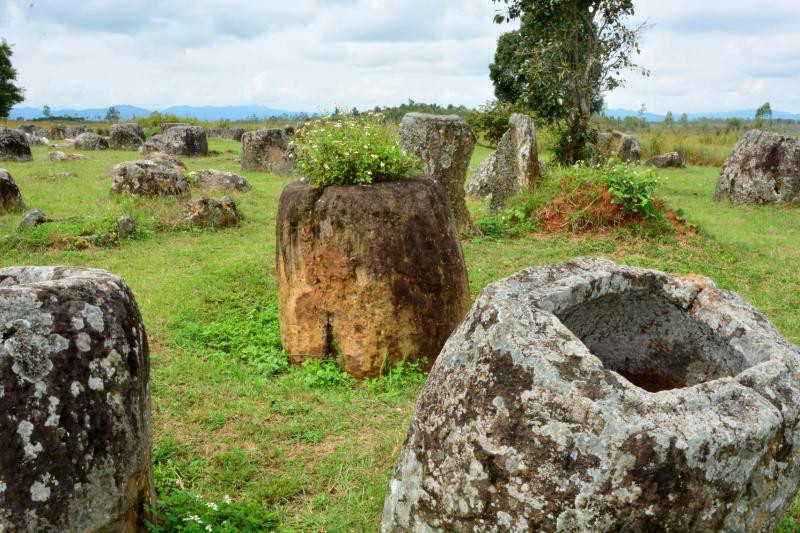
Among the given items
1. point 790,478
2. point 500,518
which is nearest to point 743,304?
point 790,478

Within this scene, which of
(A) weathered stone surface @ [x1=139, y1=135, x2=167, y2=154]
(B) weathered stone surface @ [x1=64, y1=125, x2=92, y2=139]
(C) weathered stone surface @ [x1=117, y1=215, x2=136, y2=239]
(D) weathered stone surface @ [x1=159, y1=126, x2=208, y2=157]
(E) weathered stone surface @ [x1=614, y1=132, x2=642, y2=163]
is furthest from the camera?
(B) weathered stone surface @ [x1=64, y1=125, x2=92, y2=139]

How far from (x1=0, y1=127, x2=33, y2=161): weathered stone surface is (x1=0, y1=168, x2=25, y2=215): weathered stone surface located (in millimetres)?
10181

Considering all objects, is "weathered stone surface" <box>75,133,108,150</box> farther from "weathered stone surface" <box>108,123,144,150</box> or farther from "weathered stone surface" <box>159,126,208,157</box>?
"weathered stone surface" <box>159,126,208,157</box>

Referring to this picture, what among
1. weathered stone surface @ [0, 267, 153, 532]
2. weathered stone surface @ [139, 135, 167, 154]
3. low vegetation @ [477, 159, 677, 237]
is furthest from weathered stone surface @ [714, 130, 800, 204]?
weathered stone surface @ [139, 135, 167, 154]

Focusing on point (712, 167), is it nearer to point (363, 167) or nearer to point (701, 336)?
point (363, 167)

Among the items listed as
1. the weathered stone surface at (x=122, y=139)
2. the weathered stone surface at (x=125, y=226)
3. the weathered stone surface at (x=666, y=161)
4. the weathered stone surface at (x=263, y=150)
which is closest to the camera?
the weathered stone surface at (x=125, y=226)

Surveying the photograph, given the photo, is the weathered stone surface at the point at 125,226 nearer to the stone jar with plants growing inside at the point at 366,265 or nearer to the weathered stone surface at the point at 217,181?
the weathered stone surface at the point at 217,181

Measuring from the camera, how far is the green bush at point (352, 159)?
614 centimetres

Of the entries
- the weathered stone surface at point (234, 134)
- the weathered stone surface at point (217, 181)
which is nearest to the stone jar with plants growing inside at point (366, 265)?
the weathered stone surface at point (217, 181)

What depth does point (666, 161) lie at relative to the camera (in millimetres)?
22781

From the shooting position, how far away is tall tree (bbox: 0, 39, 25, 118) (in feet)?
140

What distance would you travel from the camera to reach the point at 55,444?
2.72 meters

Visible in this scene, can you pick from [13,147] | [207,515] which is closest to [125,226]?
[207,515]

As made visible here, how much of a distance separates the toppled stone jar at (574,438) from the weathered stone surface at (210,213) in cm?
972
